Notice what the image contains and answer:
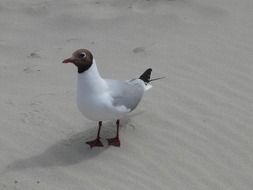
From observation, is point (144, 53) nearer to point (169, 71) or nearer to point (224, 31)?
point (169, 71)

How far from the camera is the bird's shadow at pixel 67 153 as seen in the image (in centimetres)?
453

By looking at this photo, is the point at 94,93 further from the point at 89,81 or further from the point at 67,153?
the point at 67,153

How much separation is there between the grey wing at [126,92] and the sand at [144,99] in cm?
38

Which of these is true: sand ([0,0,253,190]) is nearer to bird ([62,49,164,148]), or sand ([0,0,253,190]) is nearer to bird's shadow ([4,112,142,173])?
bird's shadow ([4,112,142,173])

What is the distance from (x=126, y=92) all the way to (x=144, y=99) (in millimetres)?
823

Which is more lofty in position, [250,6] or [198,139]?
[250,6]

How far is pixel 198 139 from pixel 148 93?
93 centimetres

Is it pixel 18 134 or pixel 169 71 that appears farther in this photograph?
pixel 169 71

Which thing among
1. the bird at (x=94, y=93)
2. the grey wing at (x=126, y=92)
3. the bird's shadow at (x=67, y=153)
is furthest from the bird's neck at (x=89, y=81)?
the bird's shadow at (x=67, y=153)

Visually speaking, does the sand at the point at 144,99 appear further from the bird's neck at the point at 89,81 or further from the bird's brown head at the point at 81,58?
the bird's brown head at the point at 81,58

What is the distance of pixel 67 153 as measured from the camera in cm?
467

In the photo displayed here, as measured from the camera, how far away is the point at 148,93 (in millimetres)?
5613

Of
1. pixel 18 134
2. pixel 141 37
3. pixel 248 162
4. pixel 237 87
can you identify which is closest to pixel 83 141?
pixel 18 134

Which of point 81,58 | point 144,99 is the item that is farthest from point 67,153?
point 144,99
